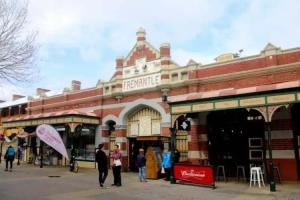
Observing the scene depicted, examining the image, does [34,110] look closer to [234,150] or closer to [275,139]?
[234,150]

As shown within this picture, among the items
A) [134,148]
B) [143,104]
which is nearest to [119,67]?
[143,104]

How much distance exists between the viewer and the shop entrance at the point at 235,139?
15273 millimetres

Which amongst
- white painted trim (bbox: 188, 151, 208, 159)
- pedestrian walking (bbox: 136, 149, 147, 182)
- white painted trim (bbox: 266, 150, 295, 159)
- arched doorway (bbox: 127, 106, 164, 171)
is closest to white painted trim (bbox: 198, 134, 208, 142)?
white painted trim (bbox: 188, 151, 208, 159)

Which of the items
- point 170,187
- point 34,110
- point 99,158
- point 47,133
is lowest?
point 170,187

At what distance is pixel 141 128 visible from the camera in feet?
65.5

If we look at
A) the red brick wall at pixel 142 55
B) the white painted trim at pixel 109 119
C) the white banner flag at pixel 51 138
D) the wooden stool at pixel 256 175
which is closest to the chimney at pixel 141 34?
the red brick wall at pixel 142 55

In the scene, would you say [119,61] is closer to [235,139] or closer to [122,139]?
[122,139]

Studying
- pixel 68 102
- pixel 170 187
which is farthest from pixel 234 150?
pixel 68 102

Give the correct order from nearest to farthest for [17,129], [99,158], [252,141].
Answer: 1. [99,158]
2. [252,141]
3. [17,129]

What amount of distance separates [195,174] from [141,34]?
1089 cm

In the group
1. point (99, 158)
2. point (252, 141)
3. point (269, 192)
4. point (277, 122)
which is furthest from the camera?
point (252, 141)

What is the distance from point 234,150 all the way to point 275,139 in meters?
2.34

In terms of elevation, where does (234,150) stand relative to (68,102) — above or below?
below

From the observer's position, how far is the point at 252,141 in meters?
15.5
